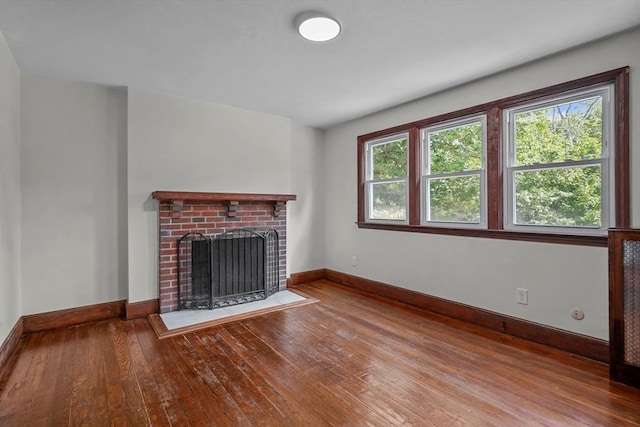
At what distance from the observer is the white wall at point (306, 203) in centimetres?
464

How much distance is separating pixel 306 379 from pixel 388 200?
8.41 ft

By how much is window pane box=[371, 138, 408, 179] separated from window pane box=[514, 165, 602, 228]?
133 centimetres

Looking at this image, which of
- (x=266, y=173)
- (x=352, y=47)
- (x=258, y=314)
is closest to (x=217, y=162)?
(x=266, y=173)

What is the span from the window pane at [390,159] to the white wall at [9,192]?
3.68 meters

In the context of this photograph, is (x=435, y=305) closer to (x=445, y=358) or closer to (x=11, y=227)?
(x=445, y=358)

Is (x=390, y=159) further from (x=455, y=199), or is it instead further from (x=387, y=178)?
(x=455, y=199)

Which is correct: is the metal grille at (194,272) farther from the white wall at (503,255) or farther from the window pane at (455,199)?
the window pane at (455,199)

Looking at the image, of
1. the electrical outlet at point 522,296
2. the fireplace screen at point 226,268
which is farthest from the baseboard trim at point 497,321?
the fireplace screen at point 226,268

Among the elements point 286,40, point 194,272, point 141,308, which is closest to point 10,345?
point 141,308

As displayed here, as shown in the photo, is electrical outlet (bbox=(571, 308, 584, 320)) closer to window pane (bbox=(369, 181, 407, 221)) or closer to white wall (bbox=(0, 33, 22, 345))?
window pane (bbox=(369, 181, 407, 221))

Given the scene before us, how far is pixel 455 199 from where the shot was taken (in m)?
3.34

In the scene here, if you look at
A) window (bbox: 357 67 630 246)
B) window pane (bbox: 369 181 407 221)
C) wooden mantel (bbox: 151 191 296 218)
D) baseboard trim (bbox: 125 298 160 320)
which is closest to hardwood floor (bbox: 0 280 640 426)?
baseboard trim (bbox: 125 298 160 320)

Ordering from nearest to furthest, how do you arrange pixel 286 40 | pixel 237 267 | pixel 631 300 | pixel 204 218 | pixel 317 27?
pixel 631 300 < pixel 317 27 < pixel 286 40 < pixel 204 218 < pixel 237 267

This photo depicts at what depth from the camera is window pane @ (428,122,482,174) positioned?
3.16m
